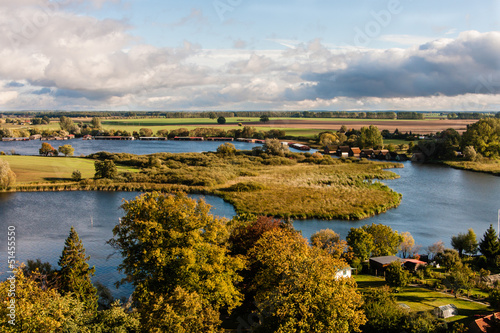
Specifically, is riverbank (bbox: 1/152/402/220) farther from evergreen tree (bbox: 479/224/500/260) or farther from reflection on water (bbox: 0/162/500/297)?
evergreen tree (bbox: 479/224/500/260)

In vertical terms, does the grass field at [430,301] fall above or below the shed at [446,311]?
below

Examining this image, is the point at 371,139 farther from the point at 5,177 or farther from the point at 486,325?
the point at 486,325

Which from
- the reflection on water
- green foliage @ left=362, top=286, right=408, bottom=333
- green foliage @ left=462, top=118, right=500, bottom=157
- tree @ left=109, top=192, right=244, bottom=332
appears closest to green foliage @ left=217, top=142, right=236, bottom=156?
the reflection on water

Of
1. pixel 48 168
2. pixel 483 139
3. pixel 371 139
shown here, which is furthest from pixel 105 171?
pixel 483 139

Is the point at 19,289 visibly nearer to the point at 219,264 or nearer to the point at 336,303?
the point at 219,264

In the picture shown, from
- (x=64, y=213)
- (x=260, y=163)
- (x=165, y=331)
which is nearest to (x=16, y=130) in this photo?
(x=260, y=163)

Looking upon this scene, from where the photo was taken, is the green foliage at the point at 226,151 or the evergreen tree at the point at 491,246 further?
the green foliage at the point at 226,151

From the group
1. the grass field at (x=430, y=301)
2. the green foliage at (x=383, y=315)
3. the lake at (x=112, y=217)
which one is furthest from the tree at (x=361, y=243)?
the green foliage at (x=383, y=315)

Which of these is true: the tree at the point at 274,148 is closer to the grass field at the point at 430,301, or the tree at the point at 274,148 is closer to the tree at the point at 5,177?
the tree at the point at 5,177
